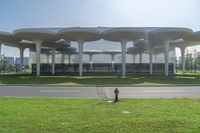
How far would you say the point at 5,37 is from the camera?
50500 mm

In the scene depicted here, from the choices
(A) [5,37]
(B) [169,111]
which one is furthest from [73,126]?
(A) [5,37]

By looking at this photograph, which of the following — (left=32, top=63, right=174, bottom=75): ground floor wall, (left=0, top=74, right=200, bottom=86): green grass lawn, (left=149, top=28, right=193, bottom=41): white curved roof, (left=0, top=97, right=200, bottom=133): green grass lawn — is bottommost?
(left=0, top=74, right=200, bottom=86): green grass lawn

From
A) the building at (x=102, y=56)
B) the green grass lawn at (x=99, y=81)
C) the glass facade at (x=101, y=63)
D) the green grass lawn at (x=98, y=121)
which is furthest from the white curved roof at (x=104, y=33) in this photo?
the green grass lawn at (x=98, y=121)

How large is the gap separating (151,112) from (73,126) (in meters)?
3.32

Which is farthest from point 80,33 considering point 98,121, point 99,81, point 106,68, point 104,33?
point 98,121

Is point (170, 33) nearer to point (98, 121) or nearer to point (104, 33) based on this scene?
point (104, 33)

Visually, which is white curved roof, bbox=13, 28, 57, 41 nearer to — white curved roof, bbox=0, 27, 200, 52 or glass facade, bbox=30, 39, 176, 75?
white curved roof, bbox=0, 27, 200, 52

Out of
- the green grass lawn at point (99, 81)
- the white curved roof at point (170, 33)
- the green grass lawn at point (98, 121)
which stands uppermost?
the white curved roof at point (170, 33)

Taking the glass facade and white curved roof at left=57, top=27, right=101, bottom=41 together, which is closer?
white curved roof at left=57, top=27, right=101, bottom=41

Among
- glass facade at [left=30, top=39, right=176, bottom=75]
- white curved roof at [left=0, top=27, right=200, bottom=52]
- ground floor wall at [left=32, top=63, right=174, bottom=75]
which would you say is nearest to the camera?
white curved roof at [left=0, top=27, right=200, bottom=52]

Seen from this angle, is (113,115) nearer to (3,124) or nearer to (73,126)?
(73,126)

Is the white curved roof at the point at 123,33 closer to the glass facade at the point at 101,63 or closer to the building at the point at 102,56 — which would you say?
the building at the point at 102,56

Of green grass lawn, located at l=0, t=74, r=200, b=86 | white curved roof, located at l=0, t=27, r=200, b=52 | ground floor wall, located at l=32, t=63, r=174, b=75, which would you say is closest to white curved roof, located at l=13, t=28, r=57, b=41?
white curved roof, located at l=0, t=27, r=200, b=52

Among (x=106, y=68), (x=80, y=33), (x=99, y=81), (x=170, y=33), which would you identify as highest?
(x=80, y=33)
